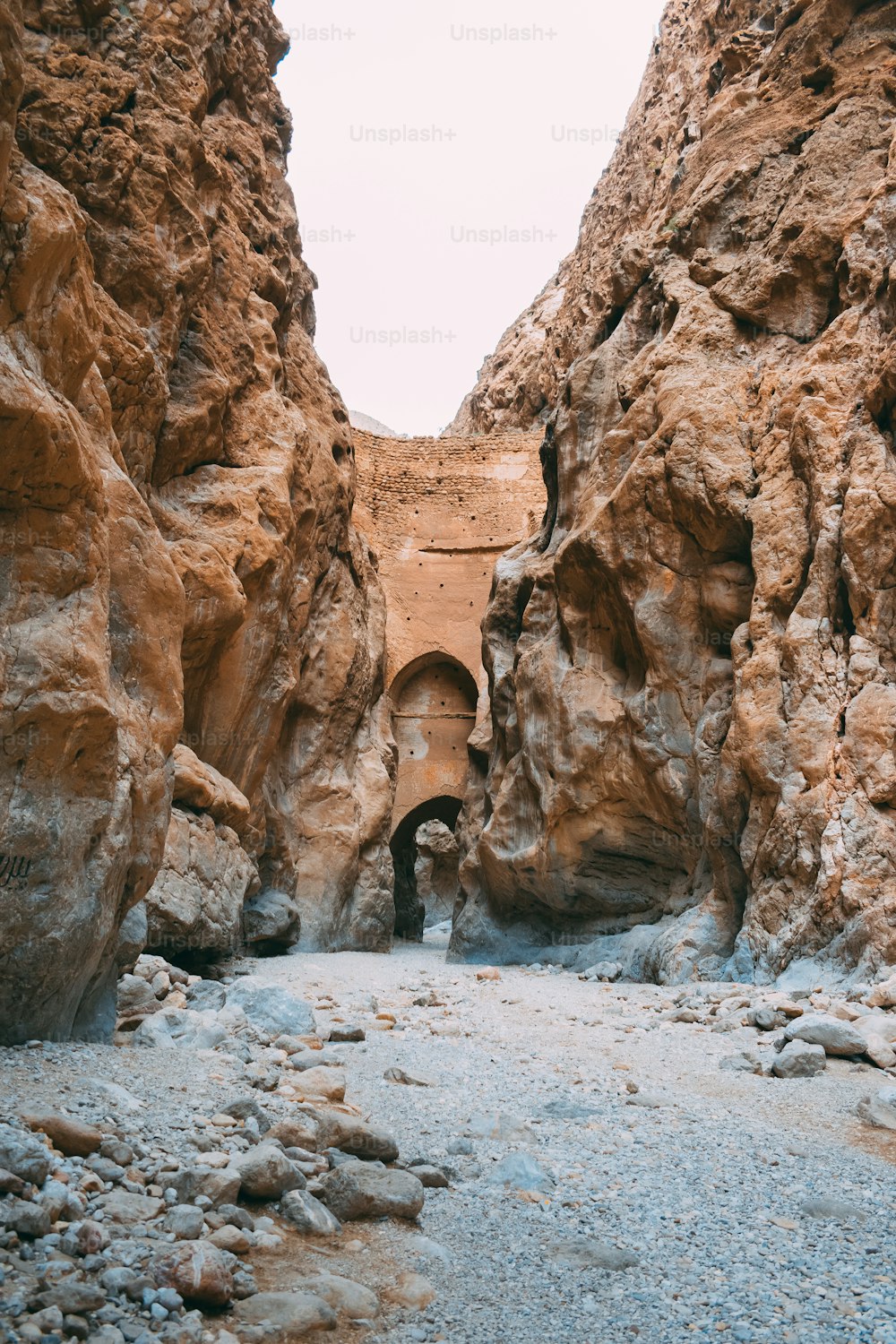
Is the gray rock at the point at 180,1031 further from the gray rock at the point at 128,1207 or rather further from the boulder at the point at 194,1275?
the boulder at the point at 194,1275

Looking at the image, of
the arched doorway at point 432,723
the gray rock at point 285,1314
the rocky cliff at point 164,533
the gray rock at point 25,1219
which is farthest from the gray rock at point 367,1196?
the arched doorway at point 432,723

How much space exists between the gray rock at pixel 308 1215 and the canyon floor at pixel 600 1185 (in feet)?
0.16

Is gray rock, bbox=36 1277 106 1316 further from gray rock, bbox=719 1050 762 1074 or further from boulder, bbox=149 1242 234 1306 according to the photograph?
gray rock, bbox=719 1050 762 1074

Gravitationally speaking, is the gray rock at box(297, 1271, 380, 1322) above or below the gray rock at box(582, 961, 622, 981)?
above

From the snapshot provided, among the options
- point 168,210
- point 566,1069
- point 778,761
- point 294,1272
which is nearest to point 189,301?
point 168,210

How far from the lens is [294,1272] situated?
241cm

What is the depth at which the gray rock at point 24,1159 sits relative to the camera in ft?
7.68

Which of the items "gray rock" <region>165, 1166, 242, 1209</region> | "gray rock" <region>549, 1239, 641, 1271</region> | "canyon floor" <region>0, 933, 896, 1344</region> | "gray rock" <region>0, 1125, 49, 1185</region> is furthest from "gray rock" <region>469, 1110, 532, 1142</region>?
"gray rock" <region>0, 1125, 49, 1185</region>

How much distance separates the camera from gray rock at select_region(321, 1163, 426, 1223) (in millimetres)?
2881

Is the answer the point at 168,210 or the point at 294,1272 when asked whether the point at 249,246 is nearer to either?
the point at 168,210

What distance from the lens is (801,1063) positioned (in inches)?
187

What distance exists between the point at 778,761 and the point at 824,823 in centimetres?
85

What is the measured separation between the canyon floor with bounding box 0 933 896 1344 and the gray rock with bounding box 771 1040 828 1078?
0.22 ft

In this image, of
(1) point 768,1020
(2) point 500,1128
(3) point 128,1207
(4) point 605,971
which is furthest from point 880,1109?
(4) point 605,971
